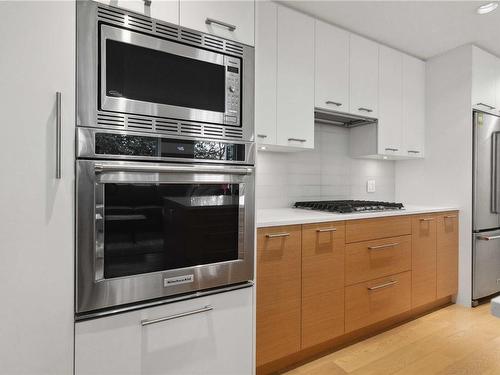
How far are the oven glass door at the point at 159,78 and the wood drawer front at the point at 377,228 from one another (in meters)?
1.22

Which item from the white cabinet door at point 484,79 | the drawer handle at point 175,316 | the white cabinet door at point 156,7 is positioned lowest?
the drawer handle at point 175,316

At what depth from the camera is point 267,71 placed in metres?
2.09

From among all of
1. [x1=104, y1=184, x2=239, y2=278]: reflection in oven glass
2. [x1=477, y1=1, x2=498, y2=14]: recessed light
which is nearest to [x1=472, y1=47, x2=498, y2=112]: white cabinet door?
[x1=477, y1=1, x2=498, y2=14]: recessed light

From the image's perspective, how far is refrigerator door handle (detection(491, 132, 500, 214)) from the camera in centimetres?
295

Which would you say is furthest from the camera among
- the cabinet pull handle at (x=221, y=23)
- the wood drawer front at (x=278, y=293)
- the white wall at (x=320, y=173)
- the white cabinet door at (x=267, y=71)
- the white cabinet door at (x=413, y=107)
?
the white cabinet door at (x=413, y=107)

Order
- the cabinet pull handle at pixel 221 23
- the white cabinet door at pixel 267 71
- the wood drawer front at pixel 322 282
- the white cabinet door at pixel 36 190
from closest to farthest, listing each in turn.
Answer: the white cabinet door at pixel 36 190 → the cabinet pull handle at pixel 221 23 → the wood drawer front at pixel 322 282 → the white cabinet door at pixel 267 71

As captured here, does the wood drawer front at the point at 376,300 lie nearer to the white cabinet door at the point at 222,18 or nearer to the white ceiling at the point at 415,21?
the white cabinet door at the point at 222,18

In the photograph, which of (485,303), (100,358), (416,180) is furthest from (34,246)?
(485,303)

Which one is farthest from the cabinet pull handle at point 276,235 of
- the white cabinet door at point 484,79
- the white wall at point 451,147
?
the white cabinet door at point 484,79

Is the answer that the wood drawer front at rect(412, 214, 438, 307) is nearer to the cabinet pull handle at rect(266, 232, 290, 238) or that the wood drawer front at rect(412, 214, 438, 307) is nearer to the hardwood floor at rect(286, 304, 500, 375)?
the hardwood floor at rect(286, 304, 500, 375)

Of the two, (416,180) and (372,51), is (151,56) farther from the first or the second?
(416,180)

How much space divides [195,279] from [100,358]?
1.47 feet

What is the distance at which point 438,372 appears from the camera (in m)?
1.87

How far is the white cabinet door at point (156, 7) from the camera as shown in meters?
1.21
